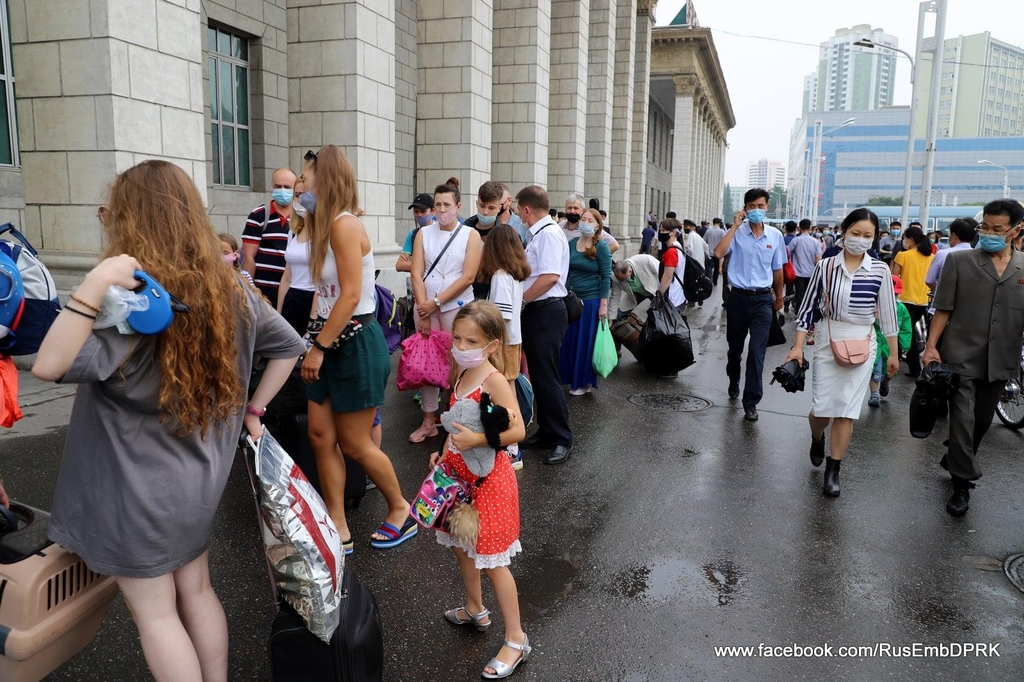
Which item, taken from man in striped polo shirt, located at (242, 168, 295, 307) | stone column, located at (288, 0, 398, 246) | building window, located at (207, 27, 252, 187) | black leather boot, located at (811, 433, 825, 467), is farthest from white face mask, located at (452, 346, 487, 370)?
building window, located at (207, 27, 252, 187)

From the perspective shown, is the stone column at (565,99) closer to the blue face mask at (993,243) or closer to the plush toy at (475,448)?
the blue face mask at (993,243)

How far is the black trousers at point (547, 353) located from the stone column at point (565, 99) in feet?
46.4

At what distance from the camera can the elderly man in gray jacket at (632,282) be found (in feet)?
33.1

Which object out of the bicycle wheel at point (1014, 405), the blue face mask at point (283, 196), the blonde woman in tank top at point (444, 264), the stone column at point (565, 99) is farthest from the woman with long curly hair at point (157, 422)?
the stone column at point (565, 99)

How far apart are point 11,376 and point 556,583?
2.69 metres

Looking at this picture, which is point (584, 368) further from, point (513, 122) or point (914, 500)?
point (513, 122)

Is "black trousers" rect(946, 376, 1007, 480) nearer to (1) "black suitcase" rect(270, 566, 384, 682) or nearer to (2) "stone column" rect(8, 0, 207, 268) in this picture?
(1) "black suitcase" rect(270, 566, 384, 682)

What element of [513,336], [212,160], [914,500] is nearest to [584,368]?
[513,336]

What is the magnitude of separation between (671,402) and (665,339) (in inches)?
41.1

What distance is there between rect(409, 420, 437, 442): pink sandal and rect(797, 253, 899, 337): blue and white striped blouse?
3.25 meters

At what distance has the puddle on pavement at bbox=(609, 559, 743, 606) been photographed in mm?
3992

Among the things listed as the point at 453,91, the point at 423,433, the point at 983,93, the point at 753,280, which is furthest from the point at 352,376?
the point at 983,93

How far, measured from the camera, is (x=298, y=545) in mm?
2463

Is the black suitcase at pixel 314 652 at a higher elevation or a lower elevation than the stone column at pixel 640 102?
lower
